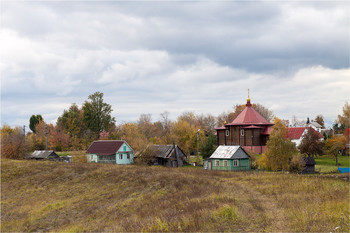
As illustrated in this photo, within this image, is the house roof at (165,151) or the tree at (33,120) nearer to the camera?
the house roof at (165,151)

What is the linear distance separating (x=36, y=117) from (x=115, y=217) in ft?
388

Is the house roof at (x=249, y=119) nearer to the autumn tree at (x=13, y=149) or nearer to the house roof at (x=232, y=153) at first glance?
the house roof at (x=232, y=153)

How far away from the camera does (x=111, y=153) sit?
58969 millimetres

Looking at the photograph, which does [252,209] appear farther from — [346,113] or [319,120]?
[319,120]

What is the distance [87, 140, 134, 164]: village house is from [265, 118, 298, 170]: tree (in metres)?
29.3

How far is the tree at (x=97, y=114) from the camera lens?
267 feet

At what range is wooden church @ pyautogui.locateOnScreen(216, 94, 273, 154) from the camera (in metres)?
65.9

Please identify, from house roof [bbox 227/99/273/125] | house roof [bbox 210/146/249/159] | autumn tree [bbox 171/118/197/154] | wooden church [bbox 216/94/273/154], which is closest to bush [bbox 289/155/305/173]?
house roof [bbox 210/146/249/159]

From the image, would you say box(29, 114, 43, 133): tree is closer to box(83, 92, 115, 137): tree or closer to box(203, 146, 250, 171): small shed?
box(83, 92, 115, 137): tree

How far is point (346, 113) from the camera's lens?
71000 millimetres

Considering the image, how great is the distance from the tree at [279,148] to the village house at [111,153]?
2932 cm

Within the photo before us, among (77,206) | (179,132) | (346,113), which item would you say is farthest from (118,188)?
(346,113)

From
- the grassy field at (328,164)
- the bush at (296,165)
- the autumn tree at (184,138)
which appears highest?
the autumn tree at (184,138)

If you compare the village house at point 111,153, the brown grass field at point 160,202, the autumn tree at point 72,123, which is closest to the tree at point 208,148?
the village house at point 111,153
